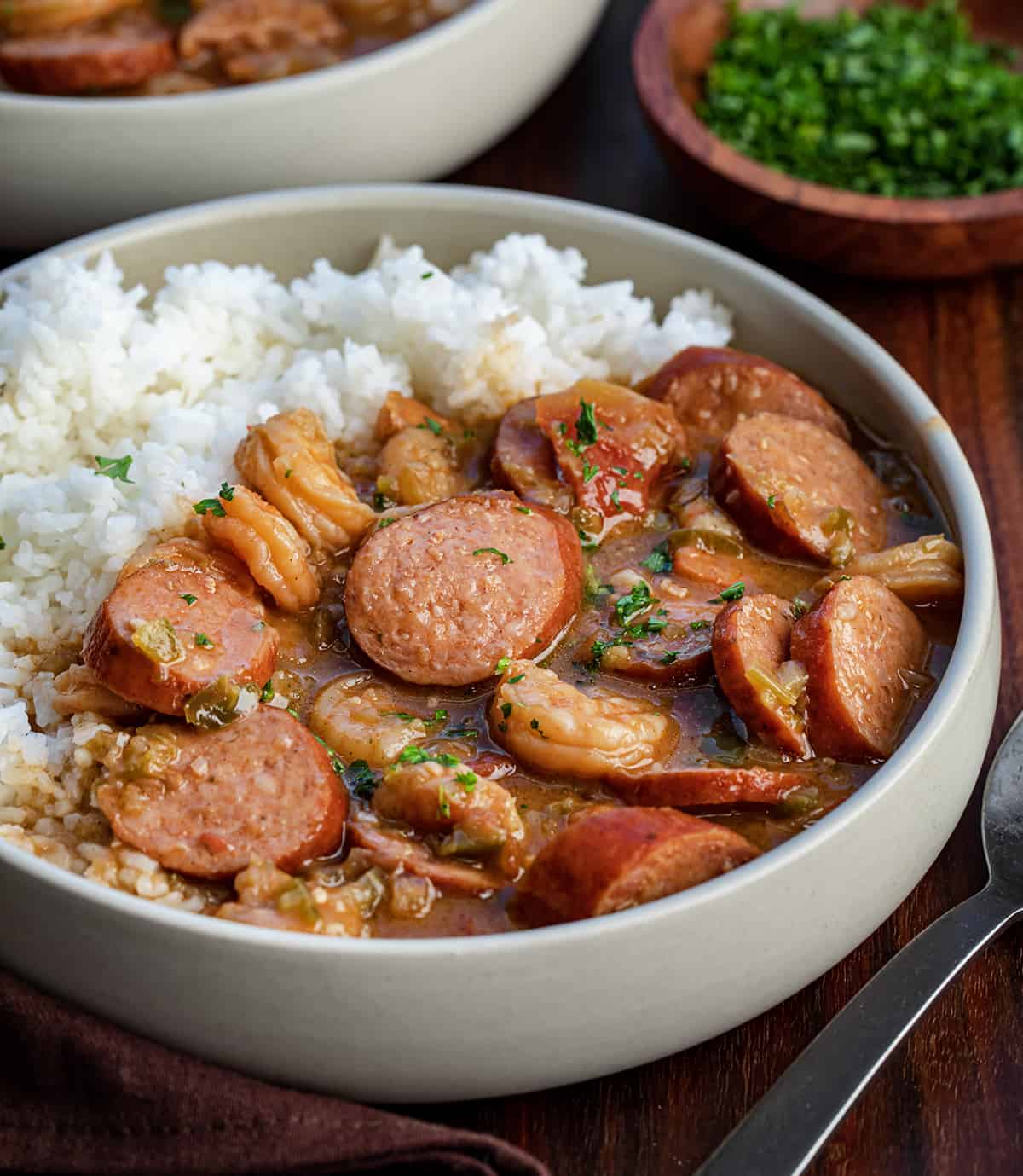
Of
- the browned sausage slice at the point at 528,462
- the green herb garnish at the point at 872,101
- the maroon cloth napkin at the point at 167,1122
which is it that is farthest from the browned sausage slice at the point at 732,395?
the maroon cloth napkin at the point at 167,1122

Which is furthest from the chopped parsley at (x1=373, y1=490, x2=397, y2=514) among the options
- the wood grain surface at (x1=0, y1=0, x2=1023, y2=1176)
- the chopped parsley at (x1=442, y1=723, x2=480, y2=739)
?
the wood grain surface at (x1=0, y1=0, x2=1023, y2=1176)

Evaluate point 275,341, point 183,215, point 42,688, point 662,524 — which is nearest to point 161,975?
point 42,688

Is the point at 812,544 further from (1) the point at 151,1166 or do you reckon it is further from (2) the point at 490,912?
(1) the point at 151,1166

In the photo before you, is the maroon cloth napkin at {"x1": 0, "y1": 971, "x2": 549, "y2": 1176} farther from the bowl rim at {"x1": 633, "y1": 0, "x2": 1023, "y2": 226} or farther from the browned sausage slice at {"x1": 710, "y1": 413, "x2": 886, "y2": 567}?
the bowl rim at {"x1": 633, "y1": 0, "x2": 1023, "y2": 226}

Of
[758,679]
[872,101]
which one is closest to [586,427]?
[758,679]

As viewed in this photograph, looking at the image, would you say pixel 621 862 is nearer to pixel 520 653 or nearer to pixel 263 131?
pixel 520 653

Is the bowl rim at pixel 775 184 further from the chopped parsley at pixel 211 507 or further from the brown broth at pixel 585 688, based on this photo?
the chopped parsley at pixel 211 507
